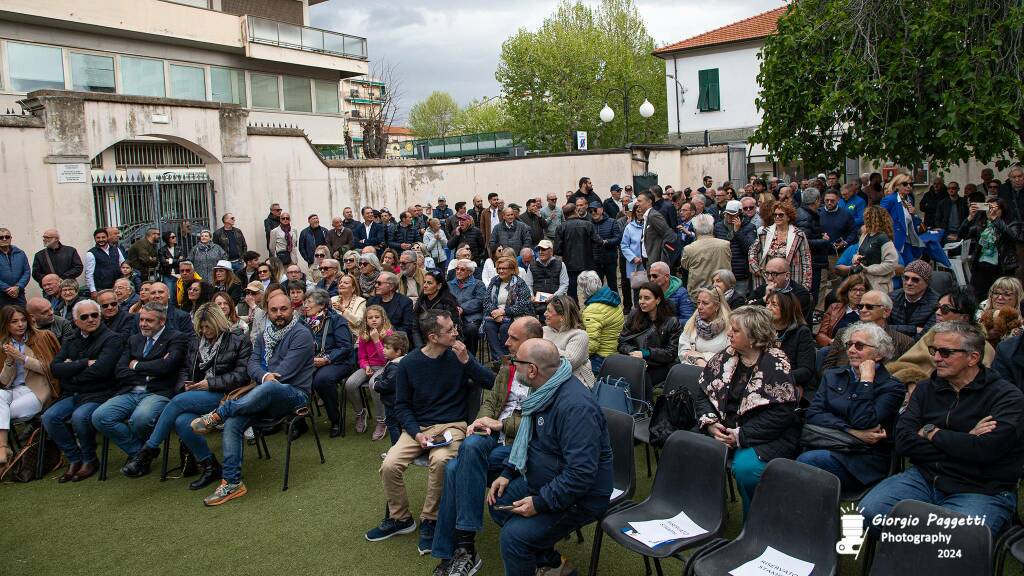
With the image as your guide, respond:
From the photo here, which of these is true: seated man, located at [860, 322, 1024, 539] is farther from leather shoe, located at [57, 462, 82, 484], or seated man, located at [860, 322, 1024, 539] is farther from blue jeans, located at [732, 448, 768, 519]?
leather shoe, located at [57, 462, 82, 484]

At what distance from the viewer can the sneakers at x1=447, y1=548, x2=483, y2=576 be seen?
4.56 metres

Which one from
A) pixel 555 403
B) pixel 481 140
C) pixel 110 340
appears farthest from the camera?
pixel 481 140

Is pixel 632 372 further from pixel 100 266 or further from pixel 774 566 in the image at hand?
pixel 100 266

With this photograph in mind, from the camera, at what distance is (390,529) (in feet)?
17.1

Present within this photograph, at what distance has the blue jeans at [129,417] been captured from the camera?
6535 millimetres

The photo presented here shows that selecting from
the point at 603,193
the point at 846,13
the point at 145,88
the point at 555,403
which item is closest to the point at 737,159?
the point at 603,193

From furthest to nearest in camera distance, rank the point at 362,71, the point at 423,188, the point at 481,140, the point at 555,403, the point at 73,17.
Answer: the point at 481,140 → the point at 362,71 → the point at 73,17 → the point at 423,188 → the point at 555,403

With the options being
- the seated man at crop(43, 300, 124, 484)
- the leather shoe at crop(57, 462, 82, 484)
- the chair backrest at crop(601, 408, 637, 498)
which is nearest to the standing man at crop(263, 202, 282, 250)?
the seated man at crop(43, 300, 124, 484)

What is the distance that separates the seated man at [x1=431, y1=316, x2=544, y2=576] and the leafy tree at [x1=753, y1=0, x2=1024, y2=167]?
696 centimetres

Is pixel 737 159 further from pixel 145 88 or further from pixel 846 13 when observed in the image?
pixel 145 88

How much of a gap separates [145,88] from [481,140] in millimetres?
23276

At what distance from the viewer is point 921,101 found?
977 centimetres

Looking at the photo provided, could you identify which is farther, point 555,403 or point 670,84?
point 670,84

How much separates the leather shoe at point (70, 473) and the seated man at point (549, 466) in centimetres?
436
